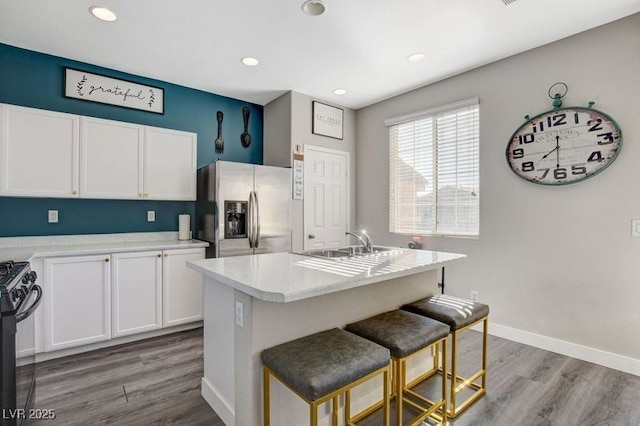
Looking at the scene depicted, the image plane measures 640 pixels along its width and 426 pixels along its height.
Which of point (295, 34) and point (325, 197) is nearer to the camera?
point (295, 34)

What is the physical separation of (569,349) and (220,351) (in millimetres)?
2876

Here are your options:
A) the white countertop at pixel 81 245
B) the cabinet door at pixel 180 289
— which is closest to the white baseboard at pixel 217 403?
the cabinet door at pixel 180 289

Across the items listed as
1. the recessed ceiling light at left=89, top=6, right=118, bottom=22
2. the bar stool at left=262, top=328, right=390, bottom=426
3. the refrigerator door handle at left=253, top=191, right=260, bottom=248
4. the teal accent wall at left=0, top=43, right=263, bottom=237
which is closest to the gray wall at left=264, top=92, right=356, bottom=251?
the teal accent wall at left=0, top=43, right=263, bottom=237

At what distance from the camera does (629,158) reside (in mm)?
2471

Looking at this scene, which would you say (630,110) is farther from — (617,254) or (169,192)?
(169,192)

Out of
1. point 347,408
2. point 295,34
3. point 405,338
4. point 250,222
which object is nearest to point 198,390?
point 347,408

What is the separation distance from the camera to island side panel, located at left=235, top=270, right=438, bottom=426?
1580 mm

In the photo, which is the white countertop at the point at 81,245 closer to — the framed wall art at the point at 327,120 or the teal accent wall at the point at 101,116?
the teal accent wall at the point at 101,116

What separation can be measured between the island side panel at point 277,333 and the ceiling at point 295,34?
2.09 metres

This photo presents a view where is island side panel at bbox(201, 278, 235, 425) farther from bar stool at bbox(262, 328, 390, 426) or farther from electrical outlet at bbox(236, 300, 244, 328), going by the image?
bar stool at bbox(262, 328, 390, 426)

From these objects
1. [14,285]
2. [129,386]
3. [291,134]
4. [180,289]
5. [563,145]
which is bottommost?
→ [129,386]

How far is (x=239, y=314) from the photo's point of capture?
1661 millimetres

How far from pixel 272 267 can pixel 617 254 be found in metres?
2.71

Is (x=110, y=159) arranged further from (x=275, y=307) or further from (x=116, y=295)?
(x=275, y=307)
